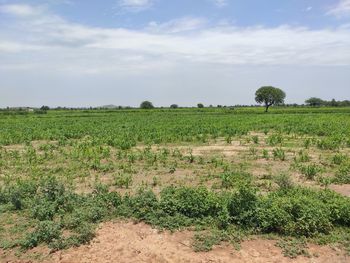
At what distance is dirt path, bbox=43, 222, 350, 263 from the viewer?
591 cm

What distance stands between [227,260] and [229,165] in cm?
733

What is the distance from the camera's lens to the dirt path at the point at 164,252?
5.91m

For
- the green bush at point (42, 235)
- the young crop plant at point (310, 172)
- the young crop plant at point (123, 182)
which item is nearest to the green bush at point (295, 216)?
the green bush at point (42, 235)

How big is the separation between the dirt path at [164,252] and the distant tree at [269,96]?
9300cm

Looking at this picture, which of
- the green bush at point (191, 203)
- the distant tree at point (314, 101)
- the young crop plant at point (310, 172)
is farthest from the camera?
the distant tree at point (314, 101)

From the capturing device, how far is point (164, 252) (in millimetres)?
6156

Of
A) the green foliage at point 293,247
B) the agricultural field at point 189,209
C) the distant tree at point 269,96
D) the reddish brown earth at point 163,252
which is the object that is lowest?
the reddish brown earth at point 163,252

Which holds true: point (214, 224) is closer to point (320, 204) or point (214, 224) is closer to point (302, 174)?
point (320, 204)

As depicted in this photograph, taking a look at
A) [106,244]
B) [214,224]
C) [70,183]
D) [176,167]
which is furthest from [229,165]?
[106,244]

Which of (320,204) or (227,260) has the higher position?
(320,204)

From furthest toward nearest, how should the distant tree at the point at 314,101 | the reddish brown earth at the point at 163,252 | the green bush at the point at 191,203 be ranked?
the distant tree at the point at 314,101
the green bush at the point at 191,203
the reddish brown earth at the point at 163,252

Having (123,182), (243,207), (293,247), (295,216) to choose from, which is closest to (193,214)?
(243,207)

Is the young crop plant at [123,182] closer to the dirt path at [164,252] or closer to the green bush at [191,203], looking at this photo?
the green bush at [191,203]

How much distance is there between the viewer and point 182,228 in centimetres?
692
